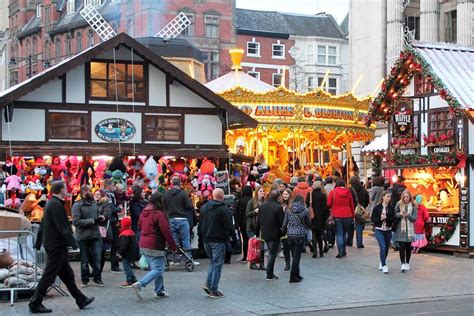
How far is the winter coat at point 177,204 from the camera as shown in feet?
56.1

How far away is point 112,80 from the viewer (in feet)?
67.4

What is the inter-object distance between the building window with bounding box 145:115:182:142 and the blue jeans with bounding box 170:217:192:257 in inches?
173

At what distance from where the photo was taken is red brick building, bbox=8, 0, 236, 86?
2680 inches

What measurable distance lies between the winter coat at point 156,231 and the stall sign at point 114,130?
7629 millimetres

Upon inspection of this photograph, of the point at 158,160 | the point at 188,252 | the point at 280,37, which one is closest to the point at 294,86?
the point at 280,37

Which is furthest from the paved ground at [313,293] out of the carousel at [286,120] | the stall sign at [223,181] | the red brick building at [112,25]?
the red brick building at [112,25]

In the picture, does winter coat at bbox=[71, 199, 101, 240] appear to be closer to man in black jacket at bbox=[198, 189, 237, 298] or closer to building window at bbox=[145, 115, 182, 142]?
man in black jacket at bbox=[198, 189, 237, 298]

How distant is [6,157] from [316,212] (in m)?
7.07

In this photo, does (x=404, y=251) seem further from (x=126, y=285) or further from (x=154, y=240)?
(x=154, y=240)

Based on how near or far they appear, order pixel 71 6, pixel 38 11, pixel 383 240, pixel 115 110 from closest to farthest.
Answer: pixel 383 240 → pixel 115 110 → pixel 71 6 → pixel 38 11

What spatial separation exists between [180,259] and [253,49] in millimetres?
57341

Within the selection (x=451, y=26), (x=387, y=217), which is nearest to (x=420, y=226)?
(x=387, y=217)

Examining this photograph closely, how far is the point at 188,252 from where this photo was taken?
17047 millimetres

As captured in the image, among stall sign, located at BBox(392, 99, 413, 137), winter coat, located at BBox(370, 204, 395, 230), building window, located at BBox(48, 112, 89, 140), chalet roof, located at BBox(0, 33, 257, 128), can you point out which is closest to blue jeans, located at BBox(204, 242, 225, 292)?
winter coat, located at BBox(370, 204, 395, 230)
